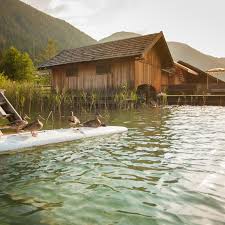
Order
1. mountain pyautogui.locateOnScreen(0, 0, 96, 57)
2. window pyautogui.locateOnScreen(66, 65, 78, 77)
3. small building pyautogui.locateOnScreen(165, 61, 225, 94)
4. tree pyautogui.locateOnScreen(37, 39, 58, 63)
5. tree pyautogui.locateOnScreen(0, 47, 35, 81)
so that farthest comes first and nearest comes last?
mountain pyautogui.locateOnScreen(0, 0, 96, 57) → tree pyautogui.locateOnScreen(37, 39, 58, 63) → tree pyautogui.locateOnScreen(0, 47, 35, 81) → small building pyautogui.locateOnScreen(165, 61, 225, 94) → window pyautogui.locateOnScreen(66, 65, 78, 77)

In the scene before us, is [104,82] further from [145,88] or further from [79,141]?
[79,141]

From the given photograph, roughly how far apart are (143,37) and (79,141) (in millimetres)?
19184

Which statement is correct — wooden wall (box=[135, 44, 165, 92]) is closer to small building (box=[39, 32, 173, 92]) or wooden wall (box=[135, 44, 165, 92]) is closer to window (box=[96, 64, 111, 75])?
small building (box=[39, 32, 173, 92])

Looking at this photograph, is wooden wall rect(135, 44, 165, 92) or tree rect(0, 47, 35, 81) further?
tree rect(0, 47, 35, 81)

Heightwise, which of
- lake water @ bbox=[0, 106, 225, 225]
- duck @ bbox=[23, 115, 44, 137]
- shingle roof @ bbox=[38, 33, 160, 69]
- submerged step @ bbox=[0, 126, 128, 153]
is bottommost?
lake water @ bbox=[0, 106, 225, 225]

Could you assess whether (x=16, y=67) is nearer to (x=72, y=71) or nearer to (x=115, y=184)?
(x=72, y=71)

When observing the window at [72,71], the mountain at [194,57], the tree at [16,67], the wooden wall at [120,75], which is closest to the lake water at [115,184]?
the wooden wall at [120,75]

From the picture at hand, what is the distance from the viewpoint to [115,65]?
87.6ft

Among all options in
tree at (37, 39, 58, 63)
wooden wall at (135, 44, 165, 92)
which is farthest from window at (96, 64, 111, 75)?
tree at (37, 39, 58, 63)

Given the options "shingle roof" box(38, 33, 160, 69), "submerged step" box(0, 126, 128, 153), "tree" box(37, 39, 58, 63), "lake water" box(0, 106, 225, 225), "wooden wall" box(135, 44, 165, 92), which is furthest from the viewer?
"tree" box(37, 39, 58, 63)

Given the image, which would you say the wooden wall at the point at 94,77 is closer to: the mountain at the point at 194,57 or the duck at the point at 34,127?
the duck at the point at 34,127

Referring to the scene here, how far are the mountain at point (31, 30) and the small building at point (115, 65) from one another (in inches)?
Answer: 3840

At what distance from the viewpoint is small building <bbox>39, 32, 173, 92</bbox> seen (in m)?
25.9

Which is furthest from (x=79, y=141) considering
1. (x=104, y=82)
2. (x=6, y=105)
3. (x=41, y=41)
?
(x=41, y=41)
